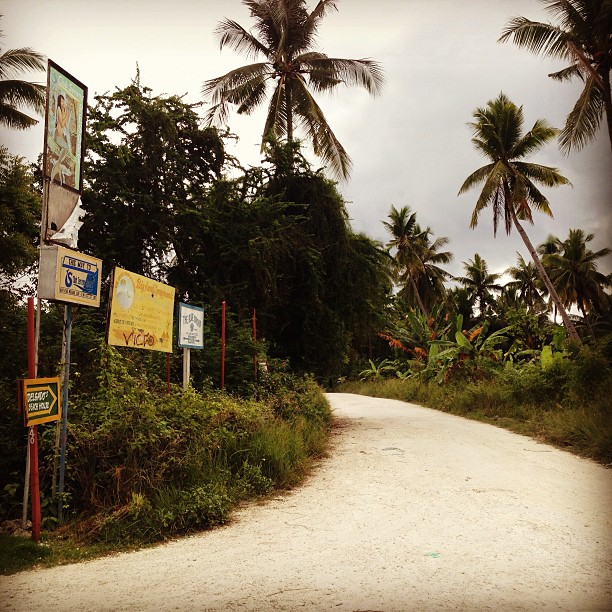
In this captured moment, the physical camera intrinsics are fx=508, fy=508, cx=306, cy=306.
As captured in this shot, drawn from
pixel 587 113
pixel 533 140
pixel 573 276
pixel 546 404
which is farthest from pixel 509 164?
pixel 587 113

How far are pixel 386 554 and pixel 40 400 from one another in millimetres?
3440

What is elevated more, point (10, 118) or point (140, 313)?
point (10, 118)

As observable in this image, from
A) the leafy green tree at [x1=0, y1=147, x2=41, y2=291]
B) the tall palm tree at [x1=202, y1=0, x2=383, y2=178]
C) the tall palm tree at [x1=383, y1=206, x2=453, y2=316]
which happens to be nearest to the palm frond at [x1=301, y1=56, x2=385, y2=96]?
the tall palm tree at [x1=202, y1=0, x2=383, y2=178]

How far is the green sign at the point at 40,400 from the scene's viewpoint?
15.1ft

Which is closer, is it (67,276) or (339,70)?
(67,276)

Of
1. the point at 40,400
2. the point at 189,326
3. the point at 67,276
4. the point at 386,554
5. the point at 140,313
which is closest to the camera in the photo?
the point at 386,554

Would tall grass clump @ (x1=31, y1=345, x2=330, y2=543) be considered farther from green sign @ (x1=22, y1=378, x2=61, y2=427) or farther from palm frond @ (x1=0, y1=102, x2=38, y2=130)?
palm frond @ (x1=0, y1=102, x2=38, y2=130)

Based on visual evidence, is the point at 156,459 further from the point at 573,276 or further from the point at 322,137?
the point at 573,276

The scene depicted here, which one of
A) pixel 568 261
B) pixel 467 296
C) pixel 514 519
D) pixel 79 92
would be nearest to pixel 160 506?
pixel 514 519

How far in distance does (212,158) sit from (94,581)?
9987 millimetres

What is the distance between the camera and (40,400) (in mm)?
4805

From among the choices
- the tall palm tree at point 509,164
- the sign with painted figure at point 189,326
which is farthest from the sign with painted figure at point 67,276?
the tall palm tree at point 509,164

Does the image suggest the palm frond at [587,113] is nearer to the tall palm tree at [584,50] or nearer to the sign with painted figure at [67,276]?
the tall palm tree at [584,50]

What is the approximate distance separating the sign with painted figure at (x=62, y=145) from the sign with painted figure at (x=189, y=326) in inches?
94.6
